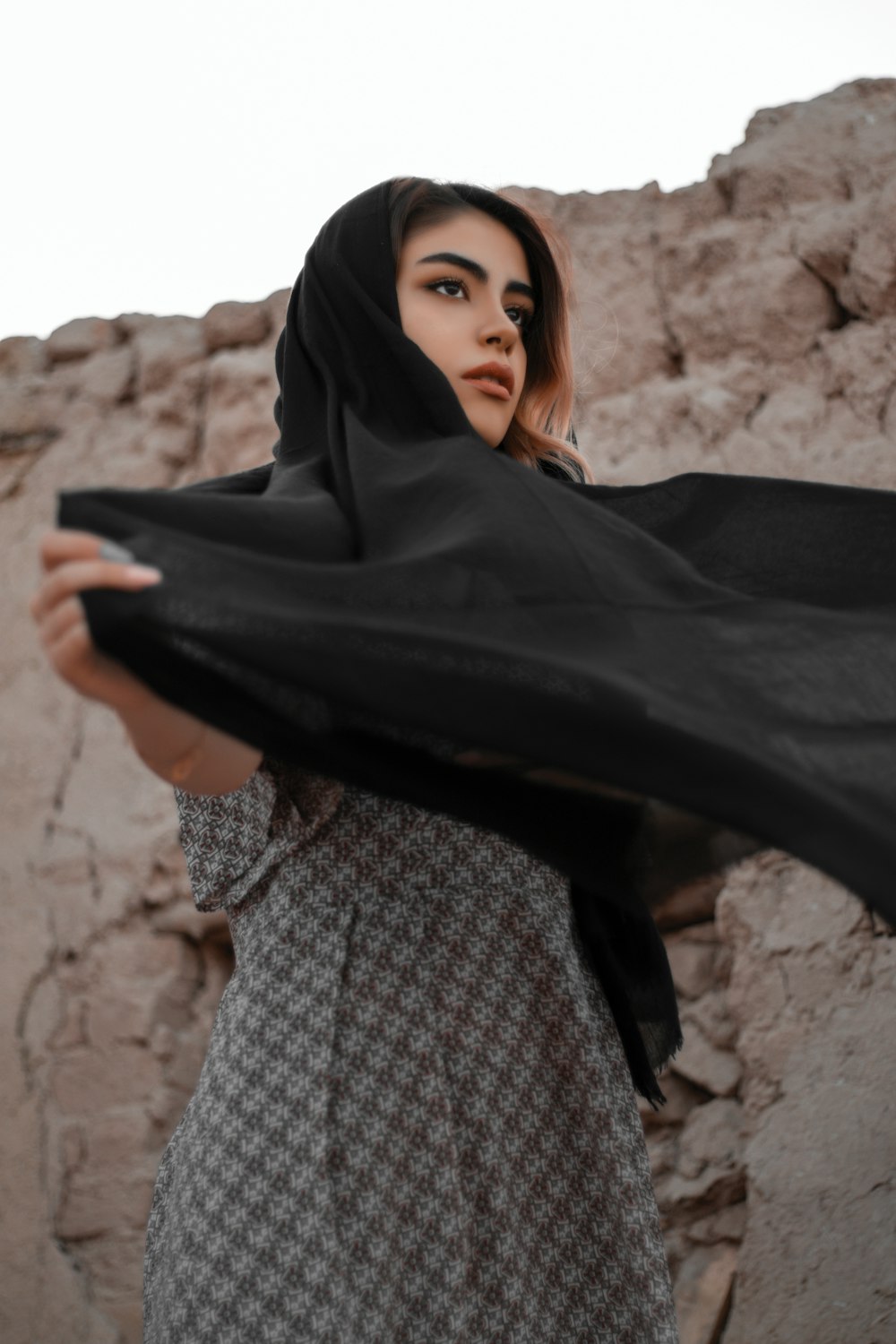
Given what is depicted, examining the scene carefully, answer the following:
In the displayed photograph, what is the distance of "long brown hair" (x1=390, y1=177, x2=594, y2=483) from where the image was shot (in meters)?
1.33

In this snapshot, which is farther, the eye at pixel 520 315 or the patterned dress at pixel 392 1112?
the eye at pixel 520 315

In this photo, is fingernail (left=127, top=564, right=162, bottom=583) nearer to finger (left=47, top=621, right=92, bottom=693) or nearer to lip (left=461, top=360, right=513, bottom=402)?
finger (left=47, top=621, right=92, bottom=693)

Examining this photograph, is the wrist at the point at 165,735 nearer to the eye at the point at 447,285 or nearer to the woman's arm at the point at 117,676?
the woman's arm at the point at 117,676

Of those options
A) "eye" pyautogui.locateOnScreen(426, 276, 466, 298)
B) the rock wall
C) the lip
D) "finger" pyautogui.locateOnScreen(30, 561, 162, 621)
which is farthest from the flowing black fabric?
the rock wall

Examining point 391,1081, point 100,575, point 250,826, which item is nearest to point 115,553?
point 100,575

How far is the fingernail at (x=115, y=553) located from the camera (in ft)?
2.53

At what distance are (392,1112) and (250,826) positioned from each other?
0.28 metres

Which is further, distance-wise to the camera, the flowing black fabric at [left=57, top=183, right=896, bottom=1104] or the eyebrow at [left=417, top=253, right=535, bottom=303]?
the eyebrow at [left=417, top=253, right=535, bottom=303]

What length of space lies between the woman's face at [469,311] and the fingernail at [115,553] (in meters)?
0.54

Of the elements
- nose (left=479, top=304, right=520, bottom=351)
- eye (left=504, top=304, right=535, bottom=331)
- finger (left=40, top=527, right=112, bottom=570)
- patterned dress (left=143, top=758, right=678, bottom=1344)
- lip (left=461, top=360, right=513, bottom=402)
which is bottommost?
patterned dress (left=143, top=758, right=678, bottom=1344)

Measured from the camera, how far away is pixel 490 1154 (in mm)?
1002

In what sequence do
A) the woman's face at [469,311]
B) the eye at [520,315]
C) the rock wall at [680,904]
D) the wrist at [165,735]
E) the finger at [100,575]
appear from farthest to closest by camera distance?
the rock wall at [680,904] → the eye at [520,315] → the woman's face at [469,311] → the wrist at [165,735] → the finger at [100,575]

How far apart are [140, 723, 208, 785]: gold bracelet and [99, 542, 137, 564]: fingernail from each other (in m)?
0.19

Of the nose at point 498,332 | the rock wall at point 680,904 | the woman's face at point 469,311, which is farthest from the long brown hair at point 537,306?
the rock wall at point 680,904
